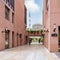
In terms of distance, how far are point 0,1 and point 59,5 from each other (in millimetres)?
7591

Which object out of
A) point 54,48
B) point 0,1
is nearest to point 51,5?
point 54,48

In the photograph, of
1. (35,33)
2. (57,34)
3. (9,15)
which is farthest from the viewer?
(35,33)

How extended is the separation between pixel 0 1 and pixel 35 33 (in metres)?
36.3

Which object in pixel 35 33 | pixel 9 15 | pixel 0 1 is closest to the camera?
pixel 0 1

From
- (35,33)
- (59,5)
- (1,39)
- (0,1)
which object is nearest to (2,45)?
(1,39)

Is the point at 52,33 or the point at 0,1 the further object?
the point at 0,1

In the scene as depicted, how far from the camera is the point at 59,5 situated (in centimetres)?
2039

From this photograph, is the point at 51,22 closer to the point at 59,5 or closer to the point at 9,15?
the point at 59,5

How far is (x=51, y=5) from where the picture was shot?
812 inches

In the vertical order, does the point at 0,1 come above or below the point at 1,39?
above

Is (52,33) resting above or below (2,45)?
above

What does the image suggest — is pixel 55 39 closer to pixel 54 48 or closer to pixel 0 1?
pixel 54 48

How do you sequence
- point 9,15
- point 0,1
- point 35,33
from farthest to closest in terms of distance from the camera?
point 35,33 → point 9,15 → point 0,1

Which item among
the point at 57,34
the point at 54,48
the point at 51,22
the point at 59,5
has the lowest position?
the point at 54,48
